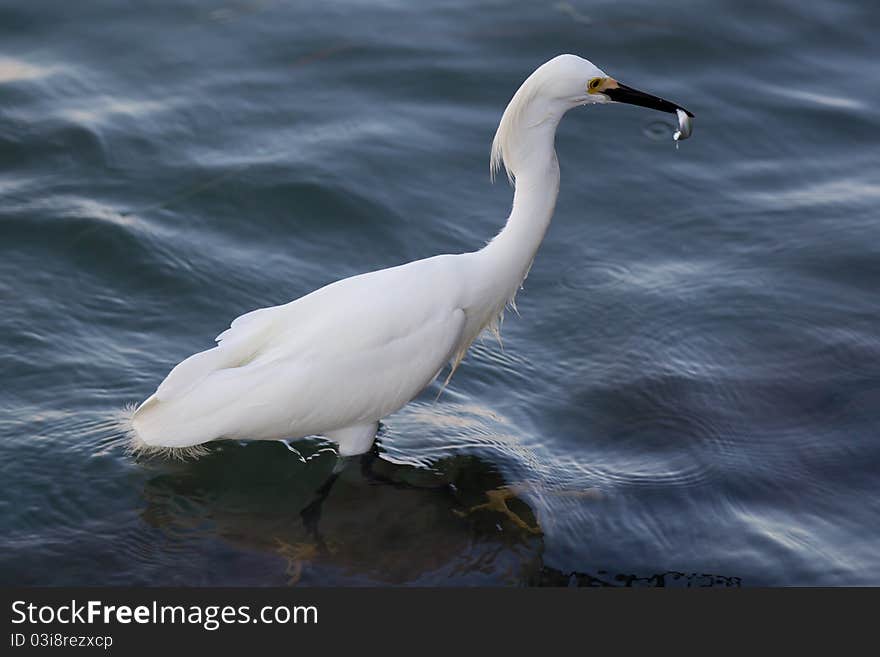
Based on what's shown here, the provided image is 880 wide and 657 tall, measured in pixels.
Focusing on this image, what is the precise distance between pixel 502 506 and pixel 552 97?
68.2 inches

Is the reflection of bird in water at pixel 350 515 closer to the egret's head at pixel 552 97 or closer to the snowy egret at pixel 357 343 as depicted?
the snowy egret at pixel 357 343

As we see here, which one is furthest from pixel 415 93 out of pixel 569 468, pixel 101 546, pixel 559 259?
pixel 101 546

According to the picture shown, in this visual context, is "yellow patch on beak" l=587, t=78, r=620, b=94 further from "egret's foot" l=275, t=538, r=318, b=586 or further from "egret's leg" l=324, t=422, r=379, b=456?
"egret's foot" l=275, t=538, r=318, b=586

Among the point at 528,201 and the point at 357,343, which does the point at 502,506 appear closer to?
the point at 357,343

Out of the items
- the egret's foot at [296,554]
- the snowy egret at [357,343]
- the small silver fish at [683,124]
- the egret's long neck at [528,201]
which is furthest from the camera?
the small silver fish at [683,124]

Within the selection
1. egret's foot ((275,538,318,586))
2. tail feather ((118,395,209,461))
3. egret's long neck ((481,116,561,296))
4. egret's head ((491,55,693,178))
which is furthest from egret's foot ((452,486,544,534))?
egret's head ((491,55,693,178))

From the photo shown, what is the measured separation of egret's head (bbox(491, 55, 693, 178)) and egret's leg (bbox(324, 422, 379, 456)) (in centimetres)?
130

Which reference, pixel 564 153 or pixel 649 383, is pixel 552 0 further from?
pixel 649 383

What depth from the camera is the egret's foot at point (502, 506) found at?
16.8 feet

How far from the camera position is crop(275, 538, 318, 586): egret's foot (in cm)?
485

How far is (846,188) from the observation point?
26.1 feet

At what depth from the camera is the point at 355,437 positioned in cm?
527

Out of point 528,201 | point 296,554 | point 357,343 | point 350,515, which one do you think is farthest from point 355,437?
point 528,201

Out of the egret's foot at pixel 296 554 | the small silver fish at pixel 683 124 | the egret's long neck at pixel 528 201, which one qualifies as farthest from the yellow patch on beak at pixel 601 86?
the egret's foot at pixel 296 554
